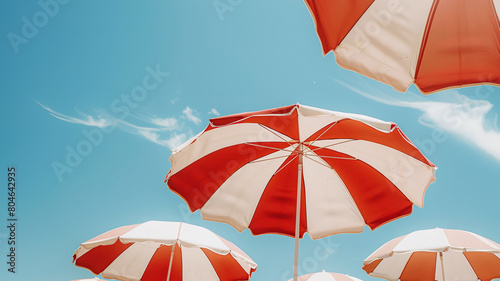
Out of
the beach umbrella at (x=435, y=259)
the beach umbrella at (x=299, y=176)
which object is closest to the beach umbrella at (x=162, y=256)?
the beach umbrella at (x=299, y=176)

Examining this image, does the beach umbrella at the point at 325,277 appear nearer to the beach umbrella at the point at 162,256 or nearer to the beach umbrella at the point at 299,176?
the beach umbrella at the point at 162,256

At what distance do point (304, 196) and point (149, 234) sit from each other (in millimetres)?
1828

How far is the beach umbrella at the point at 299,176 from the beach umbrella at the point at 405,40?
1145mm

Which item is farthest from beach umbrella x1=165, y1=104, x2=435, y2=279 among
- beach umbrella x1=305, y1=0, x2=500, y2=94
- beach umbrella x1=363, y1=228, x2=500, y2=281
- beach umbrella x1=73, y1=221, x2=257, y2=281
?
beach umbrella x1=363, y1=228, x2=500, y2=281

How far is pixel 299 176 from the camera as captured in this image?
3.52 metres

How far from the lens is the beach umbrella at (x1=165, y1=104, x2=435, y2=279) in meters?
3.42

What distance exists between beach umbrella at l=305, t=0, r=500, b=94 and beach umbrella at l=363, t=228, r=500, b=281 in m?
3.16

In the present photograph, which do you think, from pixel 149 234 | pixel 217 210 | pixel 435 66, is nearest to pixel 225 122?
pixel 217 210

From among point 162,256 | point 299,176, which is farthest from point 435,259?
point 162,256

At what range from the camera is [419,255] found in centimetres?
588

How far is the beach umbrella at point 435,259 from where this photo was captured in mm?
4637

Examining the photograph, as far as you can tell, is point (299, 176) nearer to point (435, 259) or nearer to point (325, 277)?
point (325, 277)

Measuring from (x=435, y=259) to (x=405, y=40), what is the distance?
16.0 feet

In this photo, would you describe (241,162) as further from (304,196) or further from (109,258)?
(109,258)
